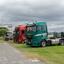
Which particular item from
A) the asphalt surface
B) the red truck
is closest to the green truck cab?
the asphalt surface

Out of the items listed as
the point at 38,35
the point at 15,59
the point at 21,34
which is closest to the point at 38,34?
the point at 38,35

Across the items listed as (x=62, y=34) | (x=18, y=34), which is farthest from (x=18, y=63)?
(x=18, y=34)

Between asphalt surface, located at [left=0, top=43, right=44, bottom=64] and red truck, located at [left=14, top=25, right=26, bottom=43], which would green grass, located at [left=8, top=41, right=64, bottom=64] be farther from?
red truck, located at [left=14, top=25, right=26, bottom=43]

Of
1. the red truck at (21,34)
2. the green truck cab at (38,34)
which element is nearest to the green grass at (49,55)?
the green truck cab at (38,34)

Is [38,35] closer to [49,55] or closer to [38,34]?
[38,34]

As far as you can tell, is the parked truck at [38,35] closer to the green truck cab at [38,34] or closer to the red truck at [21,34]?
the green truck cab at [38,34]

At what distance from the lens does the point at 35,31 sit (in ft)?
118

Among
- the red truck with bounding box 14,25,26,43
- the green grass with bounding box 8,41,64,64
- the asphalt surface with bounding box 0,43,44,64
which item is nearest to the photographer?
the asphalt surface with bounding box 0,43,44,64

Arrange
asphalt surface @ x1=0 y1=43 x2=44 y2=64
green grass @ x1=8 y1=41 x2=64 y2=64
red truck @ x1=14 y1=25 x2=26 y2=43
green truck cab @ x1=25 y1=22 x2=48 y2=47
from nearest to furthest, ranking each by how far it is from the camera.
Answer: asphalt surface @ x1=0 y1=43 x2=44 y2=64 → green grass @ x1=8 y1=41 x2=64 y2=64 → green truck cab @ x1=25 y1=22 x2=48 y2=47 → red truck @ x1=14 y1=25 x2=26 y2=43

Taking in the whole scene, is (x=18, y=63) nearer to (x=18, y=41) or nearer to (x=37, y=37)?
(x=37, y=37)

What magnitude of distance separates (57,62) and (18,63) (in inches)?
93.8

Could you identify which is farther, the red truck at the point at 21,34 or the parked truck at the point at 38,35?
the red truck at the point at 21,34

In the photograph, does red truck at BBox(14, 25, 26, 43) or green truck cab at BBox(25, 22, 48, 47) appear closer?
green truck cab at BBox(25, 22, 48, 47)

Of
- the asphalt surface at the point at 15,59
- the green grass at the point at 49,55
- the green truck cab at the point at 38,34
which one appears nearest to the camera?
the asphalt surface at the point at 15,59
